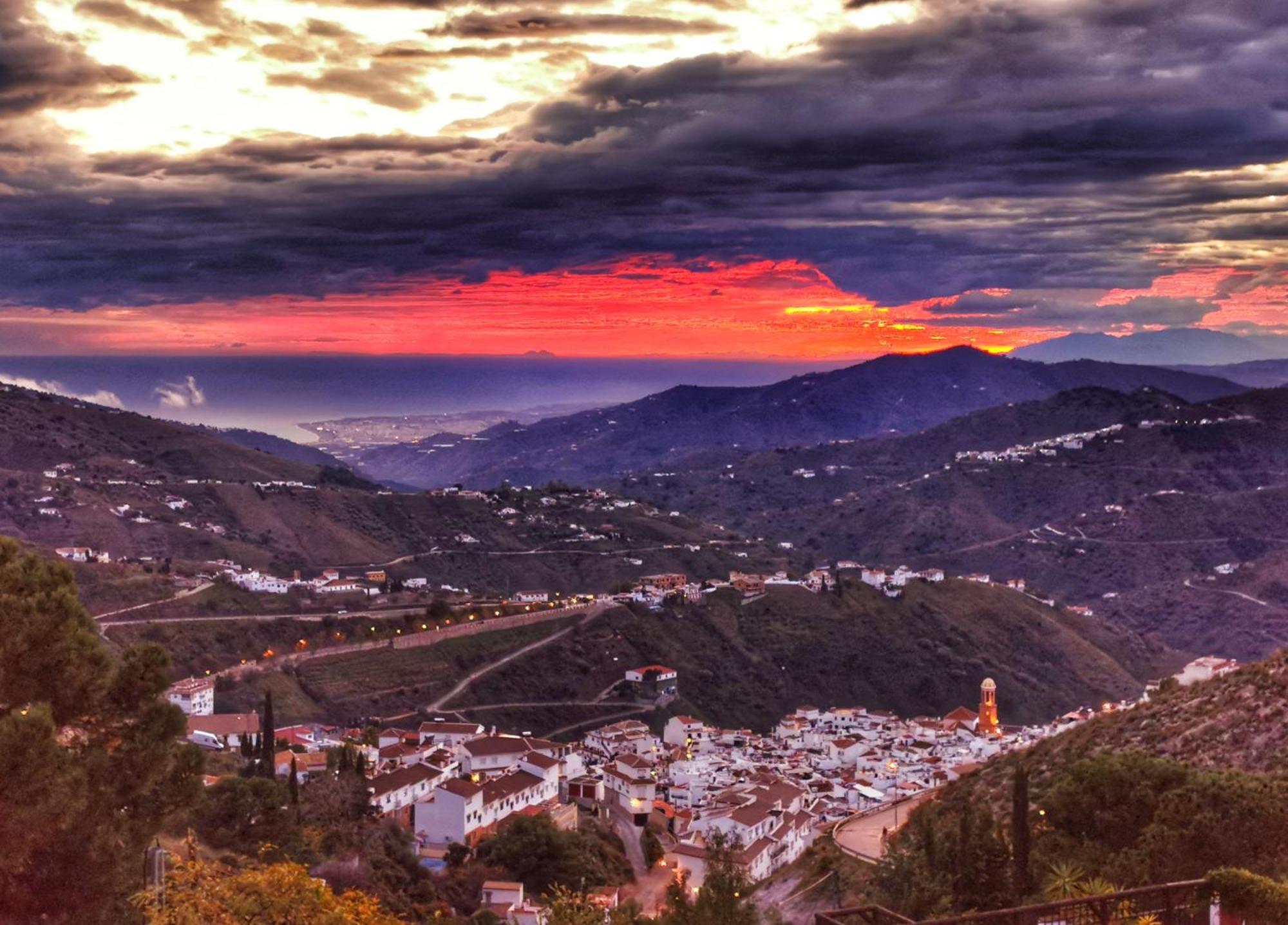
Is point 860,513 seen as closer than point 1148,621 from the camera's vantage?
No

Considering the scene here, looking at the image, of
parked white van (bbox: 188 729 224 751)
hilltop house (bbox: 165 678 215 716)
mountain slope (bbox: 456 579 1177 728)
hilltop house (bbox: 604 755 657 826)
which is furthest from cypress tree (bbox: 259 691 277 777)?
mountain slope (bbox: 456 579 1177 728)

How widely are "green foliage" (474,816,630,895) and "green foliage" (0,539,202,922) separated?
58.9 feet

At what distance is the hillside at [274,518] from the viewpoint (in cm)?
6862

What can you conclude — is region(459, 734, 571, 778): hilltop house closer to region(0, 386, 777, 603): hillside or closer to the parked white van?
the parked white van

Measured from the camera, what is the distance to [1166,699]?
24.8 metres

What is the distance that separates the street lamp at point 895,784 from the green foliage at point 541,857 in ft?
23.9

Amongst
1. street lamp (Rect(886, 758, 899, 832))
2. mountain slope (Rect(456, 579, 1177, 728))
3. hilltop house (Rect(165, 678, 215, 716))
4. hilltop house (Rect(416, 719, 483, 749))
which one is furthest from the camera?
mountain slope (Rect(456, 579, 1177, 728))

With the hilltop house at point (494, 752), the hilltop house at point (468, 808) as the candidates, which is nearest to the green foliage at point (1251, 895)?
the hilltop house at point (468, 808)

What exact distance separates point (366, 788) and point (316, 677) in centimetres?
2025

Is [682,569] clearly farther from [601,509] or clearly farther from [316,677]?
[316,677]

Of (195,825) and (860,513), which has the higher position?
(195,825)

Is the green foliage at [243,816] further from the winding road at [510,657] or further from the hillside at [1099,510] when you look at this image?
the hillside at [1099,510]

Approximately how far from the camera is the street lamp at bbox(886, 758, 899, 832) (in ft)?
92.8

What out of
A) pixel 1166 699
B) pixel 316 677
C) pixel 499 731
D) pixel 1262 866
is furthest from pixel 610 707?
pixel 1262 866
